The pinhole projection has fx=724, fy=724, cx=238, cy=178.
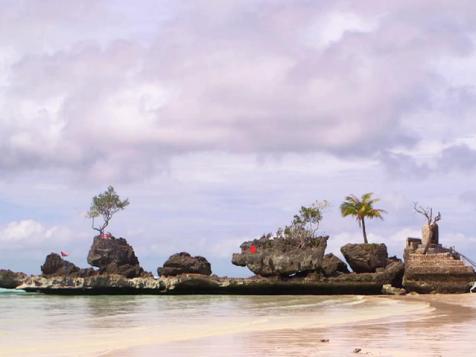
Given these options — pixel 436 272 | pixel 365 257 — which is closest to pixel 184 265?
pixel 365 257

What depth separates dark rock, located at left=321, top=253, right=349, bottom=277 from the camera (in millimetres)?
64812

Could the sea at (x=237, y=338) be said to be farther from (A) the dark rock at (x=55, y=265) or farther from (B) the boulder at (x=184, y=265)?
(A) the dark rock at (x=55, y=265)

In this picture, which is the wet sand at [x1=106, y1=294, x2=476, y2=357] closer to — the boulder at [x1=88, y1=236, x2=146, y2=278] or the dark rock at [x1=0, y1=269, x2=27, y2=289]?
the boulder at [x1=88, y1=236, x2=146, y2=278]

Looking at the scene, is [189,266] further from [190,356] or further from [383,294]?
[190,356]

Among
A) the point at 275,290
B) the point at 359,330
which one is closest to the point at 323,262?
the point at 275,290

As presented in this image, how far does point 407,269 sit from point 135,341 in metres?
41.3

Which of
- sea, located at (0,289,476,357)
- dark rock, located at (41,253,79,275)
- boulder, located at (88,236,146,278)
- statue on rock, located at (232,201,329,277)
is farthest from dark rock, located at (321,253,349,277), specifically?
sea, located at (0,289,476,357)

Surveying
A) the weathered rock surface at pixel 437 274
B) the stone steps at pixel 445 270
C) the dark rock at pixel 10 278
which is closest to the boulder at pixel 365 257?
the weathered rock surface at pixel 437 274

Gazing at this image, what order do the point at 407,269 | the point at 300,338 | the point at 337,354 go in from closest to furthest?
the point at 337,354
the point at 300,338
the point at 407,269

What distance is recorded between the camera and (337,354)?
14.8 metres

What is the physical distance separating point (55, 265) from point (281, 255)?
86.5 ft

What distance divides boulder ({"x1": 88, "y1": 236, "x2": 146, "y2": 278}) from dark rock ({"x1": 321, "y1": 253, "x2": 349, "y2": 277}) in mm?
20388

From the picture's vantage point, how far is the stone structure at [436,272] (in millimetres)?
56406

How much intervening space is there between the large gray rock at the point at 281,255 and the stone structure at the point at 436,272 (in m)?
9.87
